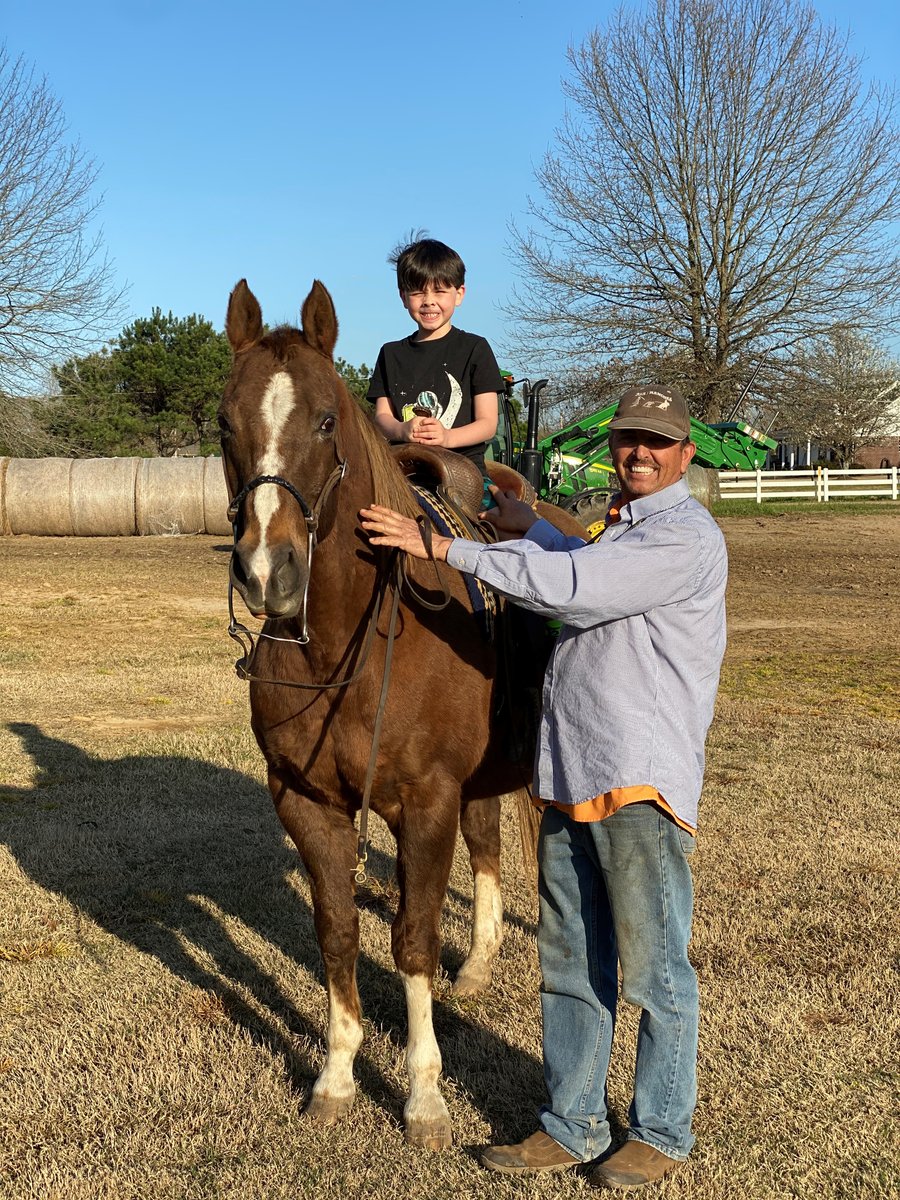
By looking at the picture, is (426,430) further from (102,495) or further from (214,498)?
(102,495)

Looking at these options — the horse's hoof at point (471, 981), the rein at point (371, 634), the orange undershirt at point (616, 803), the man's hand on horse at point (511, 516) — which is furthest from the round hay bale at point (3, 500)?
the orange undershirt at point (616, 803)

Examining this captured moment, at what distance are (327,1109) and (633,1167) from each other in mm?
1049

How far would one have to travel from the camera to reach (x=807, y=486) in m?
32.4

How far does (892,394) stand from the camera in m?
55.8

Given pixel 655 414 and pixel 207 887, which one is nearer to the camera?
pixel 655 414

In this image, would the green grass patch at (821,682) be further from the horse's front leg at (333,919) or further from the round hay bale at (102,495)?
the round hay bale at (102,495)

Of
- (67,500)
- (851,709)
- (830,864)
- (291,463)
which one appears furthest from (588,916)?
(67,500)

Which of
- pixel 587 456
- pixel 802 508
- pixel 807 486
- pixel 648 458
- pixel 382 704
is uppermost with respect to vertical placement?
pixel 587 456

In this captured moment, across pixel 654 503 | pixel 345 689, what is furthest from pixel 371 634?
pixel 654 503

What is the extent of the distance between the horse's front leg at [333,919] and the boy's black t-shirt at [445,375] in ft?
5.56

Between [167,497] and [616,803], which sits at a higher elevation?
[167,497]

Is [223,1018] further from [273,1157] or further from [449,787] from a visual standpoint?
[449,787]

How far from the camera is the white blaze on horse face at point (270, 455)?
278 centimetres

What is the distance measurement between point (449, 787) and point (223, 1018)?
4.88 feet
